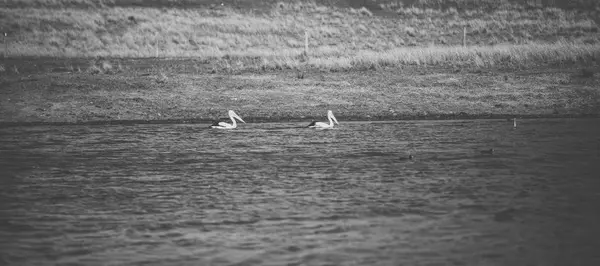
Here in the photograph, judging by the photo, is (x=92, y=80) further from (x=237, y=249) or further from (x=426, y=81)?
(x=237, y=249)

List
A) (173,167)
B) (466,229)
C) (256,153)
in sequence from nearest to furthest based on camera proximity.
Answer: (466,229) → (173,167) → (256,153)

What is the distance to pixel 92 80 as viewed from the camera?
2986 centimetres

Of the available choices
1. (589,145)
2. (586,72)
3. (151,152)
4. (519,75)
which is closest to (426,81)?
(519,75)

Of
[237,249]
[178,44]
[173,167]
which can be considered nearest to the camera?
[237,249]

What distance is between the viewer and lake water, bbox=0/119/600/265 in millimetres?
11016

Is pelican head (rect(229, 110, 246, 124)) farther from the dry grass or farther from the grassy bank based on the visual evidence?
the dry grass

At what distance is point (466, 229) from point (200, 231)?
136 inches

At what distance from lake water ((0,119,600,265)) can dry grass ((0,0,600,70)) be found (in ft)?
42.8

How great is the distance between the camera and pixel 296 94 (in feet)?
91.6

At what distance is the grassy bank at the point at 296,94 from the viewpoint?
84.0 ft

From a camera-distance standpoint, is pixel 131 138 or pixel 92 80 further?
pixel 92 80

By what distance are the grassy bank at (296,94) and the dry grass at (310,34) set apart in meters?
3.03

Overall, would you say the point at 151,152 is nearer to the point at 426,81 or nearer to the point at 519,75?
the point at 426,81

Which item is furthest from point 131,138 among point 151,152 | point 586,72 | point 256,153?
point 586,72
